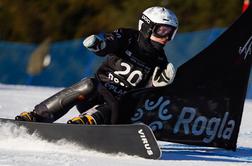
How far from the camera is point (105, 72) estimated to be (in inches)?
282

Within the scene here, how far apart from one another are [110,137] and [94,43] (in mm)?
844

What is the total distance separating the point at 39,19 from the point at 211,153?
29907mm

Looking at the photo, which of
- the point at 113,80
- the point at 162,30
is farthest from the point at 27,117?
the point at 162,30

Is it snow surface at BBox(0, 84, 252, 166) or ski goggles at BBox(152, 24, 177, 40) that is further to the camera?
ski goggles at BBox(152, 24, 177, 40)

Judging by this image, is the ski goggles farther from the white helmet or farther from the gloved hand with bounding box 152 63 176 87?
the gloved hand with bounding box 152 63 176 87

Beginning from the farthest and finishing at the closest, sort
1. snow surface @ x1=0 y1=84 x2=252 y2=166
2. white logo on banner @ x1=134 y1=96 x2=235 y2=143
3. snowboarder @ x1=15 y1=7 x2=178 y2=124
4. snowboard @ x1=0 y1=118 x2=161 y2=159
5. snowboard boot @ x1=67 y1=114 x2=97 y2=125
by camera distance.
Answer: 1. white logo on banner @ x1=134 y1=96 x2=235 y2=143
2. snowboarder @ x1=15 y1=7 x2=178 y2=124
3. snowboard boot @ x1=67 y1=114 x2=97 y2=125
4. snowboard @ x1=0 y1=118 x2=161 y2=159
5. snow surface @ x1=0 y1=84 x2=252 y2=166

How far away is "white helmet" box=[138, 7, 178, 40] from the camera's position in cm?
701

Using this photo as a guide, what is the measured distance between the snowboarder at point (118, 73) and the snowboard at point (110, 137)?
1.17 feet

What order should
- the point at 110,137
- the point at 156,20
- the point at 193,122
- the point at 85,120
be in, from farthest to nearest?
the point at 193,122, the point at 156,20, the point at 85,120, the point at 110,137

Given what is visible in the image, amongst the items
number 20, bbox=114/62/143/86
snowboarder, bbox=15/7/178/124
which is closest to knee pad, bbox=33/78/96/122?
snowboarder, bbox=15/7/178/124

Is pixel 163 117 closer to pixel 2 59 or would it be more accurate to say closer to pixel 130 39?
pixel 130 39

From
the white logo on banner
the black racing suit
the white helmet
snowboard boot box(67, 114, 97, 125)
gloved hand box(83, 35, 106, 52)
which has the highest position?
the white helmet

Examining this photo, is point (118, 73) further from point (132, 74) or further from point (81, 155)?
point (81, 155)

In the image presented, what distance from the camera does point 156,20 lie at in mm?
7020
